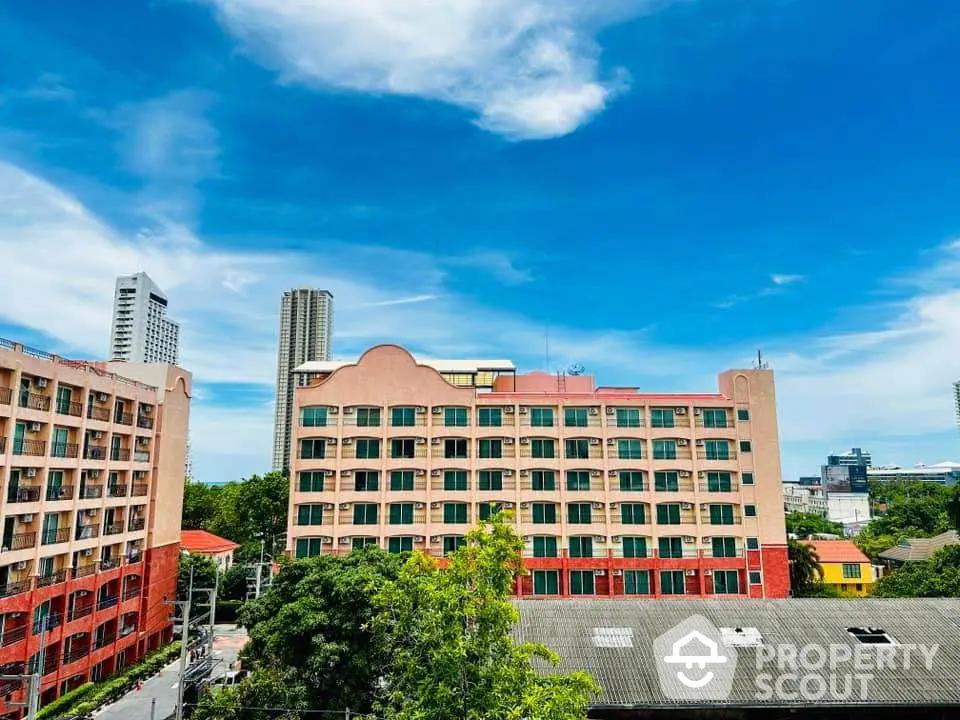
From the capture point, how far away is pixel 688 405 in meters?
54.9

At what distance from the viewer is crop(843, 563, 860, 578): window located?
74375mm

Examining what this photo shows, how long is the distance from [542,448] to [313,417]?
1850cm

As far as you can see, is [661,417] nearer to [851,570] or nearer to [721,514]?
[721,514]

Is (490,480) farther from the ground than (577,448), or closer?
closer

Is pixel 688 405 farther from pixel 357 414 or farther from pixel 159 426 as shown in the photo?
pixel 159 426

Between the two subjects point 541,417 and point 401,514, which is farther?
point 541,417

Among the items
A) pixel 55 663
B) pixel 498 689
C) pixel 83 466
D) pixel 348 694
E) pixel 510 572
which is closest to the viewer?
pixel 498 689

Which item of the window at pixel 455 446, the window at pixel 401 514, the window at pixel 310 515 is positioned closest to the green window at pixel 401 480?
the window at pixel 401 514

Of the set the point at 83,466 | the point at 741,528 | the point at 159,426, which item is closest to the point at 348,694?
the point at 83,466

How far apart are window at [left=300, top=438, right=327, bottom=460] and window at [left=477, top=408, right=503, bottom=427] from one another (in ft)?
40.8

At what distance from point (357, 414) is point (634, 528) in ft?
77.7

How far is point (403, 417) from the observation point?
177ft

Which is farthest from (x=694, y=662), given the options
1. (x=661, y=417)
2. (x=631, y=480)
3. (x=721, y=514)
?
(x=661, y=417)

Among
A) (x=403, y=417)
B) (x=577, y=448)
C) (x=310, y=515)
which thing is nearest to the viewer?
(x=310, y=515)
